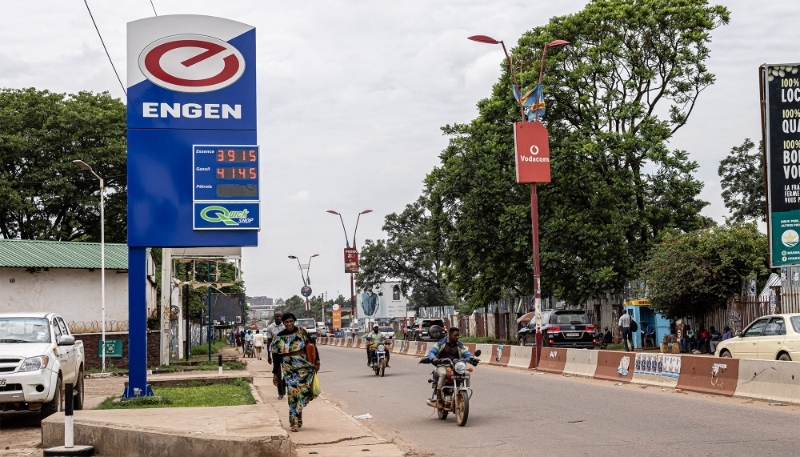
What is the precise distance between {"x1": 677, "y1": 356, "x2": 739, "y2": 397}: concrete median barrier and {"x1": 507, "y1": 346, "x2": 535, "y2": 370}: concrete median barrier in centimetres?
1039

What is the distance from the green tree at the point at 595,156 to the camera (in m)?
40.0

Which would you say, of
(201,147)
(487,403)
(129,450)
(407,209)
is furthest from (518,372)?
(407,209)

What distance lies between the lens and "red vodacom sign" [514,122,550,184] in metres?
29.3

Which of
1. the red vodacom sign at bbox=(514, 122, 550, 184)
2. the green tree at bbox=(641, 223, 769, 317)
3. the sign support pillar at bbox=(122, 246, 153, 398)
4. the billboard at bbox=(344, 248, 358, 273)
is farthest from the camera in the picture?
the billboard at bbox=(344, 248, 358, 273)

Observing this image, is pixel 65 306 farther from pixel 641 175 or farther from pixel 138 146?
pixel 641 175

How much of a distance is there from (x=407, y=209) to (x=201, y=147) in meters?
77.4

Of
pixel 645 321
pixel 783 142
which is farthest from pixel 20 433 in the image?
pixel 645 321

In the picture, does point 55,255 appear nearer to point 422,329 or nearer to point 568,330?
point 568,330

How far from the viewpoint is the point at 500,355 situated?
107ft

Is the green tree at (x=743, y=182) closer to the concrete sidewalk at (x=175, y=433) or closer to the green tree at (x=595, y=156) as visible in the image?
the green tree at (x=595, y=156)

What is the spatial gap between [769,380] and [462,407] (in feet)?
19.6

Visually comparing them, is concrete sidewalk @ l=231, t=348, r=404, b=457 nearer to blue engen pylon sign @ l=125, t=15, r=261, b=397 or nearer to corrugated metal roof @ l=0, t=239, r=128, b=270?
blue engen pylon sign @ l=125, t=15, r=261, b=397

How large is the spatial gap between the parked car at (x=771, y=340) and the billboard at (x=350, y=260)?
43.5 meters

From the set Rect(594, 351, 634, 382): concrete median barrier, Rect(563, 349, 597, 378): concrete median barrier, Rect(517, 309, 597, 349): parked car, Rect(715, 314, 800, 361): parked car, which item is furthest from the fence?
Rect(715, 314, 800, 361): parked car
